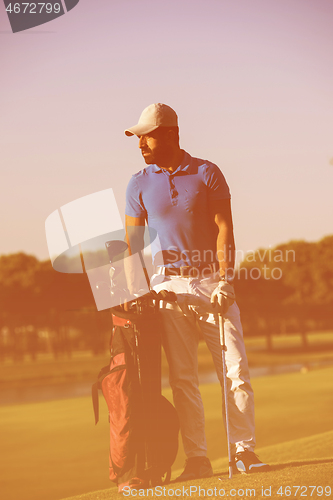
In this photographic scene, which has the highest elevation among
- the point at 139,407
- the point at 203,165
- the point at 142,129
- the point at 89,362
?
the point at 142,129

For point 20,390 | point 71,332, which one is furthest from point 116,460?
point 71,332

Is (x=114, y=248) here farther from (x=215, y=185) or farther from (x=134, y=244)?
(x=215, y=185)

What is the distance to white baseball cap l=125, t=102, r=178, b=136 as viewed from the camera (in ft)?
15.1

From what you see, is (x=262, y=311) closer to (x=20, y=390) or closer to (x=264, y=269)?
(x=264, y=269)

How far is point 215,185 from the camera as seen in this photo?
469 cm

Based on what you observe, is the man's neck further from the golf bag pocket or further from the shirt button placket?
the golf bag pocket

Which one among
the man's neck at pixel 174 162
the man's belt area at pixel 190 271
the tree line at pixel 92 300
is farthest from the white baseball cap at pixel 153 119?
the tree line at pixel 92 300

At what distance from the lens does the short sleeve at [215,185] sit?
4.68 m

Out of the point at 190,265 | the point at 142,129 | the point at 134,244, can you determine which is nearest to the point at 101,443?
the point at 134,244

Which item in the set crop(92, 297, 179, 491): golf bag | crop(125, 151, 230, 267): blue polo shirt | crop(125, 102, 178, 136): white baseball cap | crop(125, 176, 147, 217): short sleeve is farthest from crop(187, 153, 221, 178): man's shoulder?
crop(92, 297, 179, 491): golf bag

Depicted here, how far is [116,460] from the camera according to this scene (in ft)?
14.5

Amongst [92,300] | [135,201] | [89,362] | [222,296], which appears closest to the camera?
[222,296]

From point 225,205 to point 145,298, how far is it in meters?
0.93

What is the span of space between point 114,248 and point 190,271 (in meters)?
0.59
